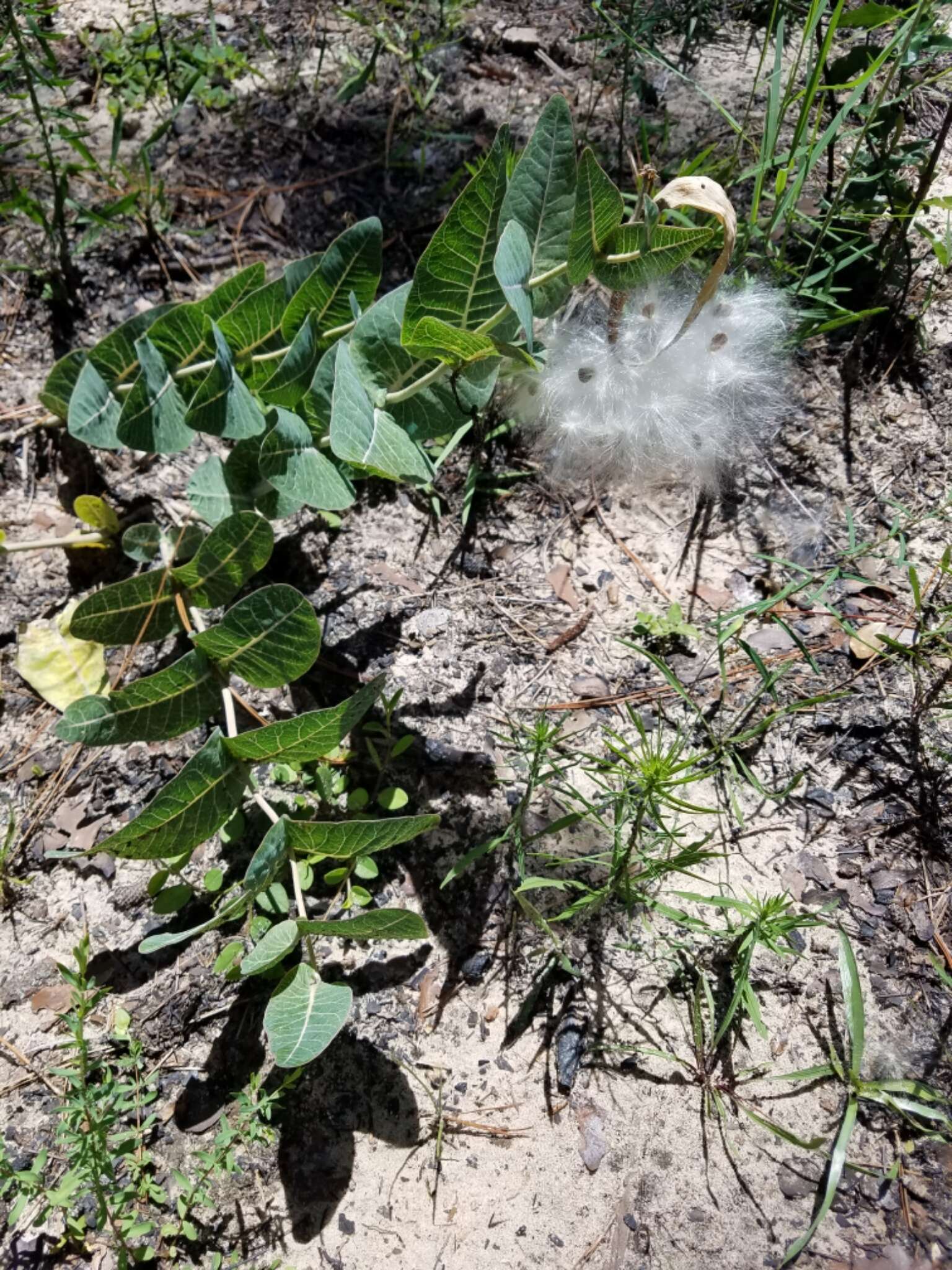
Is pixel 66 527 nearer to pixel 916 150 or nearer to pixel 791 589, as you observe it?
pixel 791 589

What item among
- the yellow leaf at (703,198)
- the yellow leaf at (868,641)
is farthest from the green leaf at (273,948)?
the yellow leaf at (703,198)

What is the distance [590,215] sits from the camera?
154cm

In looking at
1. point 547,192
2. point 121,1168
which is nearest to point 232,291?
point 547,192

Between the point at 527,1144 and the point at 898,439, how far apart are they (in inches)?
72.2

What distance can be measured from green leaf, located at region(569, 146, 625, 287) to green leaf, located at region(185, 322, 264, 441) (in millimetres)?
641

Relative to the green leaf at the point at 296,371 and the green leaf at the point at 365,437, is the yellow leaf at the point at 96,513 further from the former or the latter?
the green leaf at the point at 365,437

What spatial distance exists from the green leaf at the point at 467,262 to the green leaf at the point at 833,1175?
1601 mm

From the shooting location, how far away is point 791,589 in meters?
2.04

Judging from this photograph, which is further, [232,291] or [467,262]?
[232,291]

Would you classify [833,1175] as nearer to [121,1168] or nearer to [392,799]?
[392,799]

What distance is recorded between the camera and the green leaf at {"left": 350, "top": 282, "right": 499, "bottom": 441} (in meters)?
1.70

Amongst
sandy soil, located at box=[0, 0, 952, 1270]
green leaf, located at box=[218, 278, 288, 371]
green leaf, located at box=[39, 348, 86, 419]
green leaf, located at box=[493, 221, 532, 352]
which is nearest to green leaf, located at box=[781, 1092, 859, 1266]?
sandy soil, located at box=[0, 0, 952, 1270]

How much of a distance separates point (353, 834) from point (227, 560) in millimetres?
624

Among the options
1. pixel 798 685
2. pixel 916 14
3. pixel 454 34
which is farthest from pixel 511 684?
pixel 454 34
